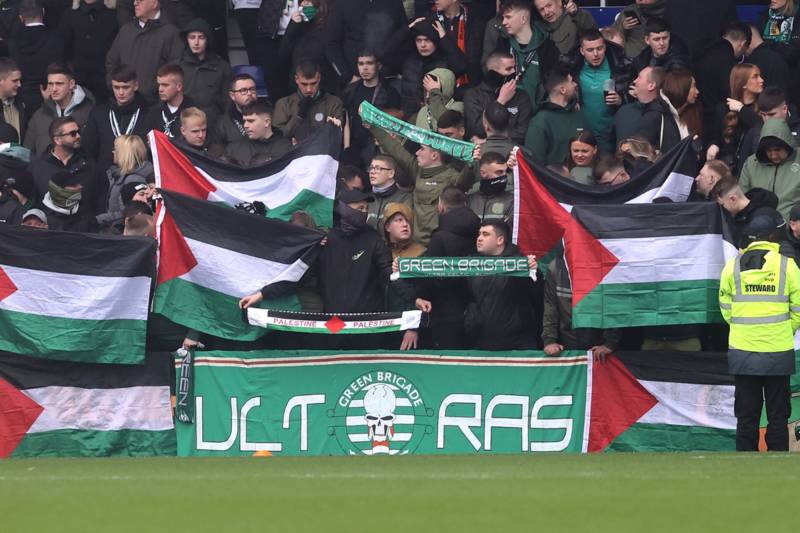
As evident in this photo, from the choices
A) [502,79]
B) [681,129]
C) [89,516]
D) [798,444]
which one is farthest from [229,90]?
[89,516]

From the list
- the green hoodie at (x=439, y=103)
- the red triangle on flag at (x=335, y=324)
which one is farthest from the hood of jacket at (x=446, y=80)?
the red triangle on flag at (x=335, y=324)

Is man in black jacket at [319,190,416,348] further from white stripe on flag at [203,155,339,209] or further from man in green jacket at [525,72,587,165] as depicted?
man in green jacket at [525,72,587,165]

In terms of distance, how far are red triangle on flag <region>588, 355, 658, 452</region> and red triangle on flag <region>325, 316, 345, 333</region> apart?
2.14 metres

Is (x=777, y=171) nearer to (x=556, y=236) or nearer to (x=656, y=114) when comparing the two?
(x=656, y=114)

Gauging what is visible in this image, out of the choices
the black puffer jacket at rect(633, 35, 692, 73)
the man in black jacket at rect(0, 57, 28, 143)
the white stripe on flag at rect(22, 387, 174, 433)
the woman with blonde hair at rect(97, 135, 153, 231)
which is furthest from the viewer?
the man in black jacket at rect(0, 57, 28, 143)

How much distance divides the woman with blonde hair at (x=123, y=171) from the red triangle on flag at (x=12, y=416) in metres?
2.04

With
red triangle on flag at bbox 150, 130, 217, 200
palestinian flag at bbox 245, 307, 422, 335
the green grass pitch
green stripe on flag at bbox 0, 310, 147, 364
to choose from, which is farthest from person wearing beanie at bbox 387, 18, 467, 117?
the green grass pitch

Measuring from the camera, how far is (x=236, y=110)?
15.8 metres

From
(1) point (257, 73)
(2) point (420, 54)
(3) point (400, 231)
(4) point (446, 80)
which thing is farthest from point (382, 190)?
(1) point (257, 73)

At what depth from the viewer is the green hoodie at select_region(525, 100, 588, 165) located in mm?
14836

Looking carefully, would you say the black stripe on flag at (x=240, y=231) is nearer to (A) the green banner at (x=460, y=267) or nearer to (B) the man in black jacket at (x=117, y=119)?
(A) the green banner at (x=460, y=267)

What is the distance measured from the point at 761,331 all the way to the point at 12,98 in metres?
8.81

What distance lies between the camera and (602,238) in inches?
509

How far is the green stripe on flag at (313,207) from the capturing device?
14.0 meters
